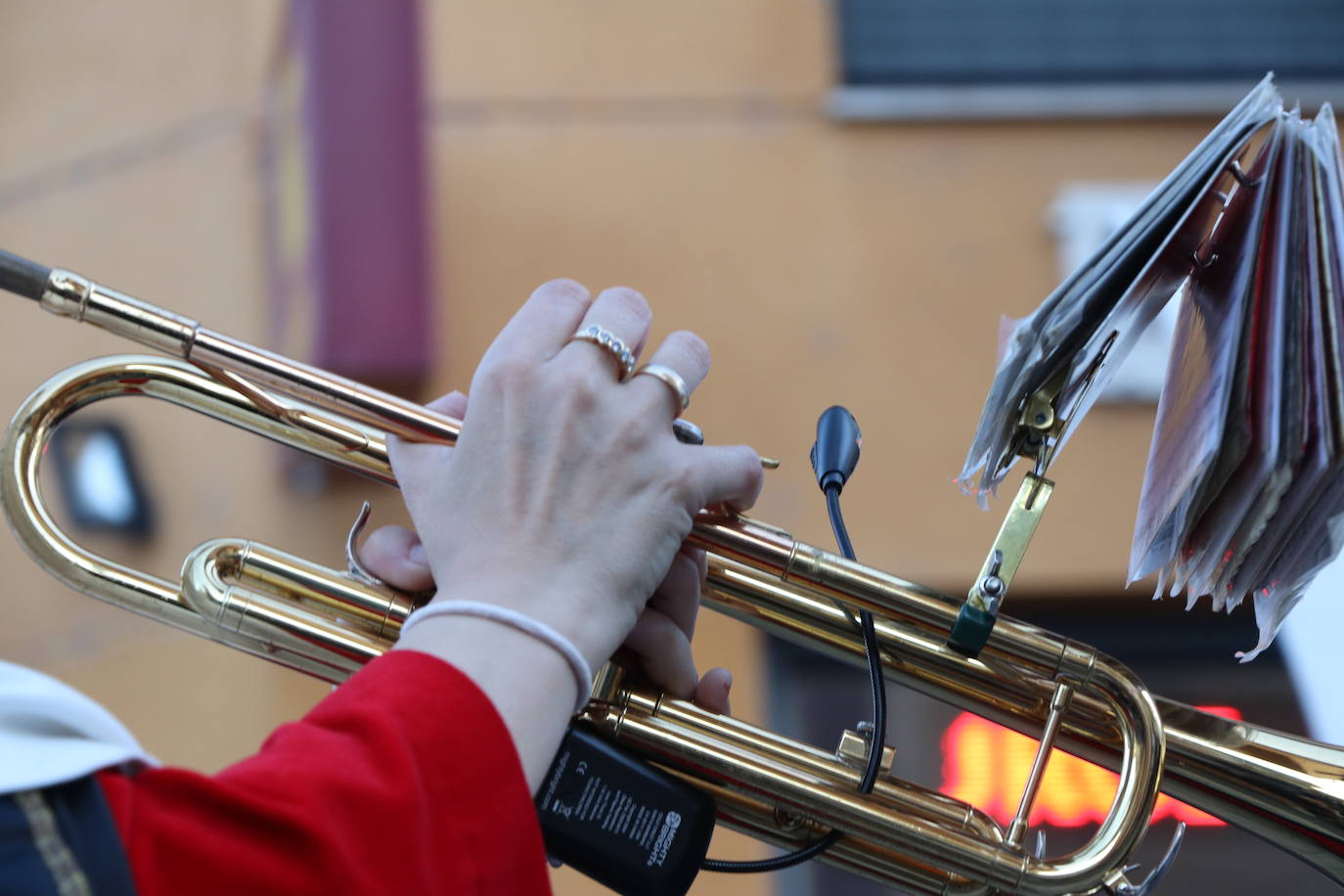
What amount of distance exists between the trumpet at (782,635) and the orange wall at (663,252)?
1339 mm

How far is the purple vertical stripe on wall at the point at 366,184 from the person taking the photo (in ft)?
6.90

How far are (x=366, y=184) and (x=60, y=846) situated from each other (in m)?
1.76

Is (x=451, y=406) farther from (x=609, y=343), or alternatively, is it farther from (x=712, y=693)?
(x=712, y=693)

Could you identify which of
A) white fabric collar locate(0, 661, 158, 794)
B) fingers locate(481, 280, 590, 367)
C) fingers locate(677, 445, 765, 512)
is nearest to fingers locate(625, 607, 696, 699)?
fingers locate(677, 445, 765, 512)

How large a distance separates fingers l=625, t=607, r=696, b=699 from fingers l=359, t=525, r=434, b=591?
0.16m

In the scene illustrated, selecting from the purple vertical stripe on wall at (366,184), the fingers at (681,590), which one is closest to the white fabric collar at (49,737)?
the fingers at (681,590)

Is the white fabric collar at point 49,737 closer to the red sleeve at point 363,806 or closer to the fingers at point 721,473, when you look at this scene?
the red sleeve at point 363,806

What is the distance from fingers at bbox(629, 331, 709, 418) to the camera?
77cm

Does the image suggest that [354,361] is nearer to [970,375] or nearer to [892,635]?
[970,375]

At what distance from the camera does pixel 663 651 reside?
0.90m

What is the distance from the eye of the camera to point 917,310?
2.48m

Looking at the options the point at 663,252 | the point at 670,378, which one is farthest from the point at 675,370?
the point at 663,252

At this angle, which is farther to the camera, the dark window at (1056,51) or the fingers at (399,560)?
the dark window at (1056,51)

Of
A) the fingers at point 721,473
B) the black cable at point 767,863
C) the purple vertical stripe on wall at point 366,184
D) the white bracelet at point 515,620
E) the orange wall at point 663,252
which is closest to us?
the white bracelet at point 515,620
